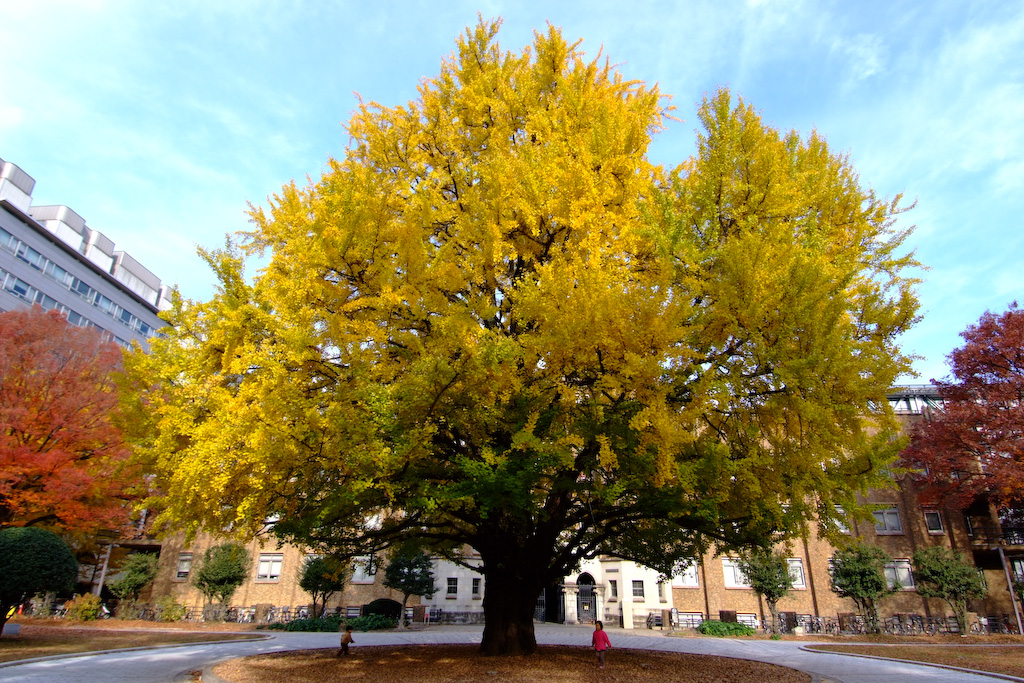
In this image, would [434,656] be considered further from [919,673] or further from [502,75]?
[502,75]

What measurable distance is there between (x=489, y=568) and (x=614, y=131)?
33.6ft

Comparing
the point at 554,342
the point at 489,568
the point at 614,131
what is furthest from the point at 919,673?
the point at 614,131

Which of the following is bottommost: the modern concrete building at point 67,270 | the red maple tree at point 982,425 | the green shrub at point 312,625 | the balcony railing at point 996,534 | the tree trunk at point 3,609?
the green shrub at point 312,625

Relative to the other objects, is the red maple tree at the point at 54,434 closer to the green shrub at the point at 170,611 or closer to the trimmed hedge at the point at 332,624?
the trimmed hedge at the point at 332,624

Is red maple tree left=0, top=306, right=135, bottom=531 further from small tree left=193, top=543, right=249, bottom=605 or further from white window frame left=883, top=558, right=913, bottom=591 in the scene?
white window frame left=883, top=558, right=913, bottom=591

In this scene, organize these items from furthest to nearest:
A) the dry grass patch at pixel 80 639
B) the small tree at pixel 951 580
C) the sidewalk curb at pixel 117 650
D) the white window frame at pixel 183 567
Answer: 1. the white window frame at pixel 183 567
2. the small tree at pixel 951 580
3. the dry grass patch at pixel 80 639
4. the sidewalk curb at pixel 117 650

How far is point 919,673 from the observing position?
A: 12.7m

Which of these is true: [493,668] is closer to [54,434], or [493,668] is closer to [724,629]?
[724,629]

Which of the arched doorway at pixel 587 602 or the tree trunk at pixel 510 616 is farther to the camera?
the arched doorway at pixel 587 602

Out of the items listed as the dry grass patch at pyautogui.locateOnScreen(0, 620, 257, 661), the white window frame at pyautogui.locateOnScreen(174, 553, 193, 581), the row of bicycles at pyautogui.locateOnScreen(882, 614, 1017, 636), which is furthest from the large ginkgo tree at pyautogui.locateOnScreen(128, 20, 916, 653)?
the white window frame at pyautogui.locateOnScreen(174, 553, 193, 581)

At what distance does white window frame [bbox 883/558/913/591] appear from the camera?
29.5m

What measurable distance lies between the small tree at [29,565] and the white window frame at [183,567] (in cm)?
1940

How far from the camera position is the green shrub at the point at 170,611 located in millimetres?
29545

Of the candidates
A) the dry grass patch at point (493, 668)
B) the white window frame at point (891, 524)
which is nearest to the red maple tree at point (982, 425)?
the white window frame at point (891, 524)
